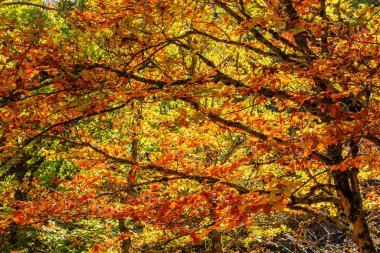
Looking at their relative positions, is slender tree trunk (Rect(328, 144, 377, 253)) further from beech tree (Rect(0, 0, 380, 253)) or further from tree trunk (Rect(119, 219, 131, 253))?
tree trunk (Rect(119, 219, 131, 253))

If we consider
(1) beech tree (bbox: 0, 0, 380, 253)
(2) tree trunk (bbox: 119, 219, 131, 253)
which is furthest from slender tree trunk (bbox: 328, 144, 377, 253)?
(2) tree trunk (bbox: 119, 219, 131, 253)

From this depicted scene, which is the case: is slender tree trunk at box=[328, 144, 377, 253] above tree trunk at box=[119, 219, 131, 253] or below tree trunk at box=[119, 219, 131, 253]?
below

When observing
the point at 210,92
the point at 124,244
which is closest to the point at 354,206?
the point at 210,92

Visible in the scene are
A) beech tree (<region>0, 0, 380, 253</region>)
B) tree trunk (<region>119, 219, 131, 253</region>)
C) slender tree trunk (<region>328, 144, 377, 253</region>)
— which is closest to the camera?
beech tree (<region>0, 0, 380, 253</region>)

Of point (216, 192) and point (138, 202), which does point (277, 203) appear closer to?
point (216, 192)

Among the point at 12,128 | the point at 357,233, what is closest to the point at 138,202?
the point at 12,128

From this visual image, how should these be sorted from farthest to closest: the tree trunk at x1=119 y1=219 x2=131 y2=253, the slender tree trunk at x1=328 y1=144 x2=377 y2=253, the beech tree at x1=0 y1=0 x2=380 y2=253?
the tree trunk at x1=119 y1=219 x2=131 y2=253 < the slender tree trunk at x1=328 y1=144 x2=377 y2=253 < the beech tree at x1=0 y1=0 x2=380 y2=253

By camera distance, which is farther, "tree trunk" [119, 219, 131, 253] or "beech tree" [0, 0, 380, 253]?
"tree trunk" [119, 219, 131, 253]

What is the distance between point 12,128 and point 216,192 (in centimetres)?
386

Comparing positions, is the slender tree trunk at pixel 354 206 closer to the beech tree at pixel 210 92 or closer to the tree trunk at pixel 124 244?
the beech tree at pixel 210 92

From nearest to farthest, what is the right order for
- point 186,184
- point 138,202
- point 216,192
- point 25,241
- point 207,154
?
1. point 216,192
2. point 138,202
3. point 186,184
4. point 207,154
5. point 25,241

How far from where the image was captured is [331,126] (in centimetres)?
522

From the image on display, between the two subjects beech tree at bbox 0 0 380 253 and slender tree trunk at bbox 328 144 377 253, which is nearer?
beech tree at bbox 0 0 380 253

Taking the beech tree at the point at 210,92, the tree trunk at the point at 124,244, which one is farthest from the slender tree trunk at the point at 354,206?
the tree trunk at the point at 124,244
